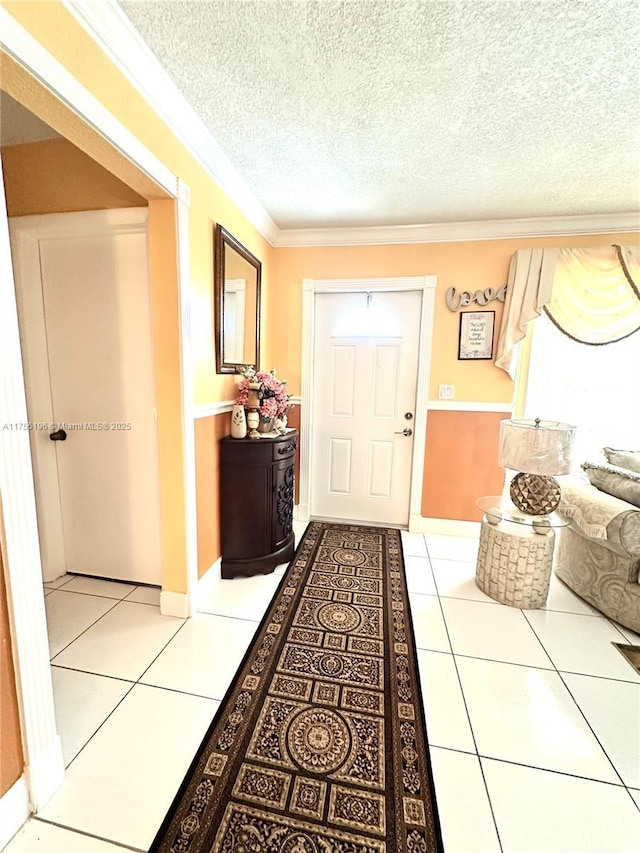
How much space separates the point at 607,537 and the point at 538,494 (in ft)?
1.23

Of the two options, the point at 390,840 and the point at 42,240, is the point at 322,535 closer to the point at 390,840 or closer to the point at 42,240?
the point at 390,840

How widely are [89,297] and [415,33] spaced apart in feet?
6.35

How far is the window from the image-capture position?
2.76 metres

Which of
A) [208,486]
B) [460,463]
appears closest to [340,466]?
[460,463]

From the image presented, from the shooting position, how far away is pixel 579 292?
267cm

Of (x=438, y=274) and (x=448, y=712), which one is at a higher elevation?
(x=438, y=274)

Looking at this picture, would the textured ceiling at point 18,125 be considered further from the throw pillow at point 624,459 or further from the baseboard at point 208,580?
the throw pillow at point 624,459

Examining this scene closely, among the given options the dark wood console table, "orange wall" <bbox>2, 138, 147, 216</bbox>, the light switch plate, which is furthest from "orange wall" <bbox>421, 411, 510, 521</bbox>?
"orange wall" <bbox>2, 138, 147, 216</bbox>

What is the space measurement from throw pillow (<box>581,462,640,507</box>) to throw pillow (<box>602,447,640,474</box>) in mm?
65

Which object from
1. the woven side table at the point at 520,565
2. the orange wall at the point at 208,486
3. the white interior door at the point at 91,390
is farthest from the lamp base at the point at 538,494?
the white interior door at the point at 91,390

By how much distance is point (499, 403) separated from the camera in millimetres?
2928

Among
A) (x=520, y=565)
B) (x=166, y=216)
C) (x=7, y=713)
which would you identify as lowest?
(x=520, y=565)

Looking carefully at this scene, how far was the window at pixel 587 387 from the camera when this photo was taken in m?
2.76

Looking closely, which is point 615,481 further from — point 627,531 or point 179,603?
point 179,603
